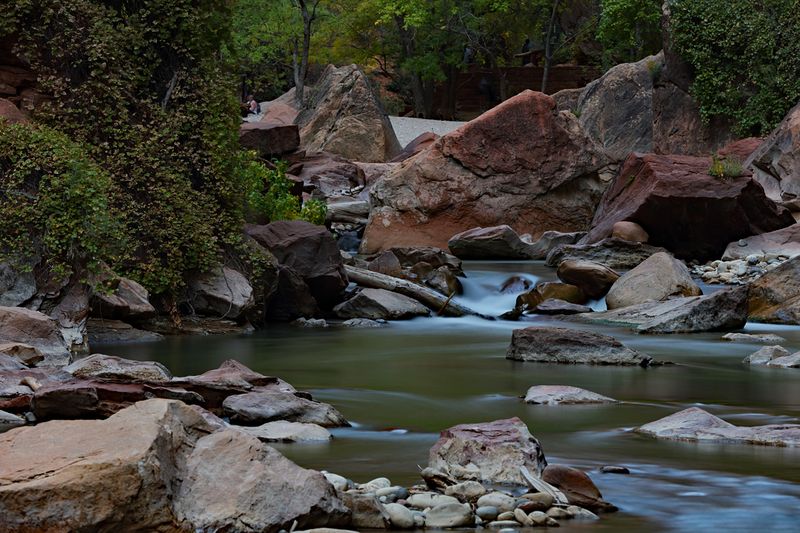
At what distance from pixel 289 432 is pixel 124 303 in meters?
7.14

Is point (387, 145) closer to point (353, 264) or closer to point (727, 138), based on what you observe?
point (727, 138)

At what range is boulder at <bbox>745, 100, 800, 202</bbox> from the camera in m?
24.6

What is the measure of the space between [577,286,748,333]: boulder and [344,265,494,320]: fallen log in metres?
2.75

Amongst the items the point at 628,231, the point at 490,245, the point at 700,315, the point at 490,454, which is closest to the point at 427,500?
the point at 490,454

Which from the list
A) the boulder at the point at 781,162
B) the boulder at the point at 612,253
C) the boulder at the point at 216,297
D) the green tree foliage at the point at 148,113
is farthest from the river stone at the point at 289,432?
the boulder at the point at 781,162

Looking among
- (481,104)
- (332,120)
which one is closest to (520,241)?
(332,120)

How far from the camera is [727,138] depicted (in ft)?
106

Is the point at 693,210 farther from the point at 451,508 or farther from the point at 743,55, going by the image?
the point at 451,508

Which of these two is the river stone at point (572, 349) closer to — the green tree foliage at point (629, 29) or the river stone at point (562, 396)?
the river stone at point (562, 396)

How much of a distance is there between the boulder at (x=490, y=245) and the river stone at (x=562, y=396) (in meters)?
13.9

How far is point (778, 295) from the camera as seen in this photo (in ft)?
51.6

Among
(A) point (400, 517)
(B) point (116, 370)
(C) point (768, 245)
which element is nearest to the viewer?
(A) point (400, 517)

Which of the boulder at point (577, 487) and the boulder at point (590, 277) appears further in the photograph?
the boulder at point (590, 277)

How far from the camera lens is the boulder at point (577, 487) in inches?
199
